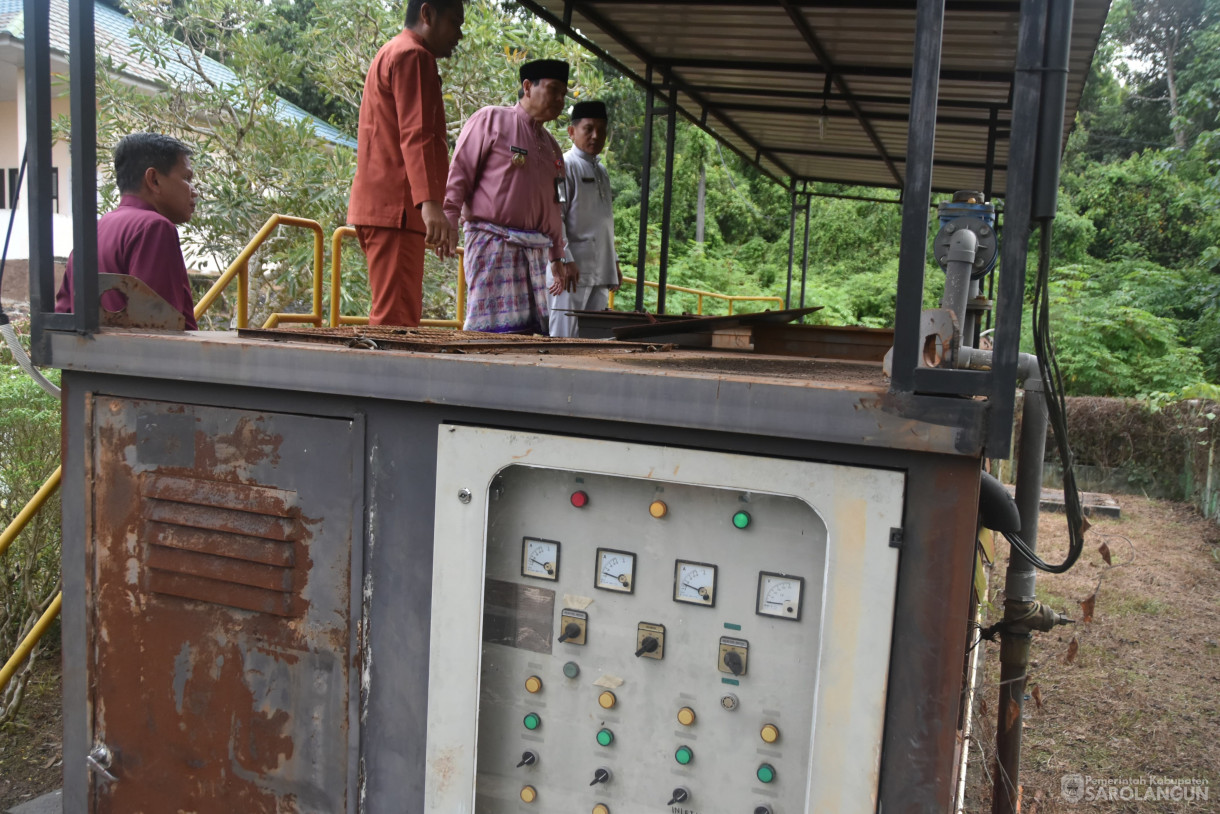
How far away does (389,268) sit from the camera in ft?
11.2

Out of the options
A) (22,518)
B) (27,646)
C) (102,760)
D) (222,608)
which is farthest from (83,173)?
(27,646)

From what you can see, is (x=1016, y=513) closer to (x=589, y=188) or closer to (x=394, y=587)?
(x=394, y=587)

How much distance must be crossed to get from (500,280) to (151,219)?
1.44 m

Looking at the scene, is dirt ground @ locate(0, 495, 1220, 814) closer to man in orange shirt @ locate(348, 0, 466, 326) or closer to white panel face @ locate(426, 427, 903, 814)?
white panel face @ locate(426, 427, 903, 814)

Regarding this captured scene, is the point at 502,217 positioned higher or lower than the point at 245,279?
higher

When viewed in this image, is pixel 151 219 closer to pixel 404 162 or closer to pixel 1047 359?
pixel 404 162

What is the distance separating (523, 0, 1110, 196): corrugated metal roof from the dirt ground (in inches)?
110

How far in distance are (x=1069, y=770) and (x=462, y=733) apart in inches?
149

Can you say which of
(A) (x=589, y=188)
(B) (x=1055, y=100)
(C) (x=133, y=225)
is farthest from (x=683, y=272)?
(B) (x=1055, y=100)

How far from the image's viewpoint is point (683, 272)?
19203 mm

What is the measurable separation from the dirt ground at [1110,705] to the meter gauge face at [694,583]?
124cm

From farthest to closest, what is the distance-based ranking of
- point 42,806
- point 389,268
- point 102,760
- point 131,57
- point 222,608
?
point 131,57 < point 389,268 < point 42,806 < point 102,760 < point 222,608

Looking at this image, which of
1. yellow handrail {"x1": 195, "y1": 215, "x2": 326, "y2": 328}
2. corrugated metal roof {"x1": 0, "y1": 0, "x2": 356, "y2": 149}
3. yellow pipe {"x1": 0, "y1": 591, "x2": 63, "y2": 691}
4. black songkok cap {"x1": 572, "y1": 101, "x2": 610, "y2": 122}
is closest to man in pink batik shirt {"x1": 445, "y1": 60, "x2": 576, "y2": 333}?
yellow handrail {"x1": 195, "y1": 215, "x2": 326, "y2": 328}

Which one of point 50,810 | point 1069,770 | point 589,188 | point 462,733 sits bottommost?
point 1069,770
